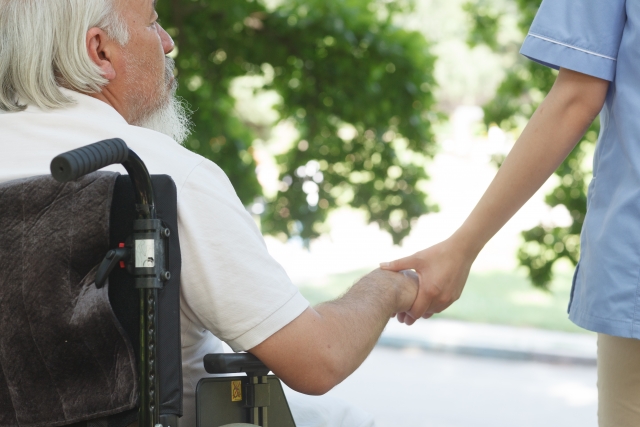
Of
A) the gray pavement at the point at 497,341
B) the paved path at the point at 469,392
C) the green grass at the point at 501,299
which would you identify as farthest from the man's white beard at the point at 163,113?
the green grass at the point at 501,299

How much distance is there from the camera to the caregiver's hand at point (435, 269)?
1.89 m

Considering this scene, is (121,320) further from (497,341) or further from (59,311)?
(497,341)

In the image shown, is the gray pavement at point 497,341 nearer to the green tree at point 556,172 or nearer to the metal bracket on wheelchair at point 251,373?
the green tree at point 556,172

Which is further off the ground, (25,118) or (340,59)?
(340,59)

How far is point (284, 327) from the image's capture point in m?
1.32

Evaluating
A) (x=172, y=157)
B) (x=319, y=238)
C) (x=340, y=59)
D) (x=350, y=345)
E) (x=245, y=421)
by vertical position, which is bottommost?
(x=245, y=421)

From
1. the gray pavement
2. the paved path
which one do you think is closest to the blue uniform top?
the paved path

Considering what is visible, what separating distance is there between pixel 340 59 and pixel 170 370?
10.8ft

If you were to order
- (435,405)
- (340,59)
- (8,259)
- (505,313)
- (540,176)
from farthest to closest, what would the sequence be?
1. (505,313)
2. (435,405)
3. (340,59)
4. (540,176)
5. (8,259)

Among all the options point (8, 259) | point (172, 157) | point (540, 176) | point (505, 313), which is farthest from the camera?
point (505, 313)

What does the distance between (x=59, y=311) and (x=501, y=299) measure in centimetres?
912

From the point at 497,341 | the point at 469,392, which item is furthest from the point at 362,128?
the point at 497,341

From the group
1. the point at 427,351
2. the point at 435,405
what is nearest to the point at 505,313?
the point at 427,351

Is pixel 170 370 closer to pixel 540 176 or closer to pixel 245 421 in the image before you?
pixel 245 421
